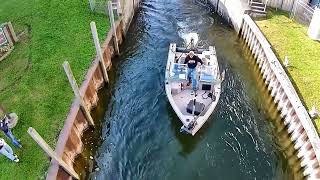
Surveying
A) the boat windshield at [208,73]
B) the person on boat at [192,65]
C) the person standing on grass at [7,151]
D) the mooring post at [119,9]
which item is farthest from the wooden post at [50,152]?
the mooring post at [119,9]

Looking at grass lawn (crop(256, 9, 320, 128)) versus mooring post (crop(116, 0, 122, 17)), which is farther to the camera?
mooring post (crop(116, 0, 122, 17))

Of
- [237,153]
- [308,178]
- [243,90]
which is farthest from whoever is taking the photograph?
[243,90]

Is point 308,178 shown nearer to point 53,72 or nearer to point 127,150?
point 127,150

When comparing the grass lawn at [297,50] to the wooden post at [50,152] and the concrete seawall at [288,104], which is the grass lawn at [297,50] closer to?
the concrete seawall at [288,104]

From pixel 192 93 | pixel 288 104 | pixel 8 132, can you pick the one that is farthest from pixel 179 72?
pixel 8 132

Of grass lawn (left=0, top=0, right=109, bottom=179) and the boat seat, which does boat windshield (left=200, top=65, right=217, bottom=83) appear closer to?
the boat seat

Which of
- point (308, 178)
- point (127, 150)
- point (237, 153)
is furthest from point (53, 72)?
point (308, 178)

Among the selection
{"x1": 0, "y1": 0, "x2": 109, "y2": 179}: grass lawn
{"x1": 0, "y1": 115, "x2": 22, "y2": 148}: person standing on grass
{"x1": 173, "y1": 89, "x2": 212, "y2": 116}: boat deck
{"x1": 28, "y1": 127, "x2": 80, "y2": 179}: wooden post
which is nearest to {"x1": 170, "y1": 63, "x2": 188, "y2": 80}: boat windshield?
Answer: {"x1": 173, "y1": 89, "x2": 212, "y2": 116}: boat deck
